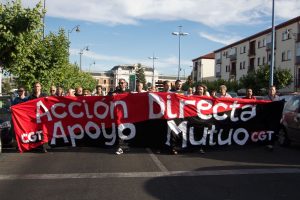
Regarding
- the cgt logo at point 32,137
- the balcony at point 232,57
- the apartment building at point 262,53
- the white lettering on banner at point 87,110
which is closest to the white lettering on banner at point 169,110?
the white lettering on banner at point 87,110

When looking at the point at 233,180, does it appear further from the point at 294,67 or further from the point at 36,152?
the point at 294,67

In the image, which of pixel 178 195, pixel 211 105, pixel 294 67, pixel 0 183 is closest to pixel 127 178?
pixel 178 195

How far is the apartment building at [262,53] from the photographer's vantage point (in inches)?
2197

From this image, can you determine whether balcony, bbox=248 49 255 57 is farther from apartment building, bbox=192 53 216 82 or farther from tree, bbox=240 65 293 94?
apartment building, bbox=192 53 216 82

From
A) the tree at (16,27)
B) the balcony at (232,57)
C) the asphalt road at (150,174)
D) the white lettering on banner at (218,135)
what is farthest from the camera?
the balcony at (232,57)

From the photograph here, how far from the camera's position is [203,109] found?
11352mm

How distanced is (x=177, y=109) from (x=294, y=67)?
158 feet

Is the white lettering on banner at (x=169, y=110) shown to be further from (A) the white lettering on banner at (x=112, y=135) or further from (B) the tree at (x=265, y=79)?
(B) the tree at (x=265, y=79)

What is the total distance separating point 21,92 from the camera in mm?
12227

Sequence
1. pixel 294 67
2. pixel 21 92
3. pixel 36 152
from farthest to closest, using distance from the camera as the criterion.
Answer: pixel 294 67 < pixel 21 92 < pixel 36 152

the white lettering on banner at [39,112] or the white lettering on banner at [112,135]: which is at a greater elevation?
the white lettering on banner at [39,112]

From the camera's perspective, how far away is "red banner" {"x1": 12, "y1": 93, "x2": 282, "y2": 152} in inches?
442

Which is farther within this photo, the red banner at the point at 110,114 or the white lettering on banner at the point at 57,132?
the white lettering on banner at the point at 57,132

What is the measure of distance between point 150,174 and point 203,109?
11.6 ft
